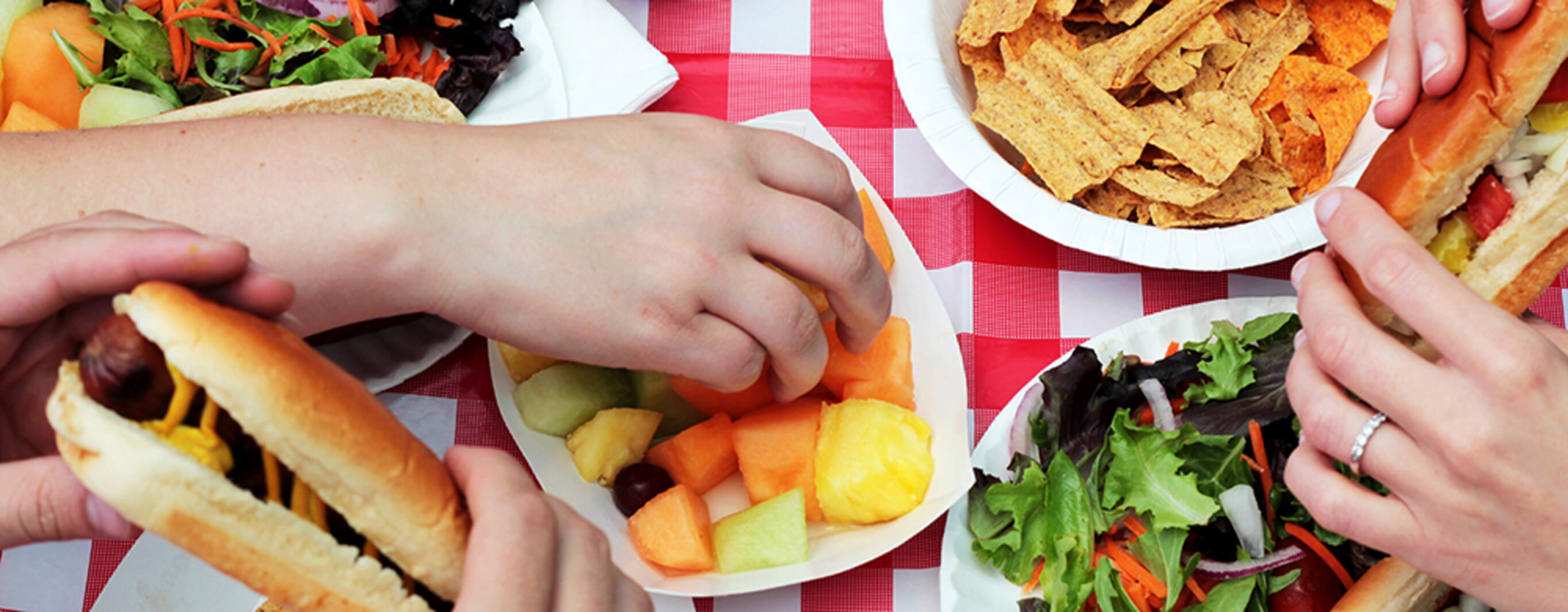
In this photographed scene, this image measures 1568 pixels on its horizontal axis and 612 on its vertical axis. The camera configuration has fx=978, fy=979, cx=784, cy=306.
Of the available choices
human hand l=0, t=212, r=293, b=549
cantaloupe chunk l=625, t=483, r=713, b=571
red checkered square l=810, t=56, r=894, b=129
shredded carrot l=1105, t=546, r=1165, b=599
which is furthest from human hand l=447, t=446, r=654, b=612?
red checkered square l=810, t=56, r=894, b=129

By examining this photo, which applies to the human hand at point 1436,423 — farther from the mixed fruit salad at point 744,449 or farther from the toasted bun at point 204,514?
the toasted bun at point 204,514

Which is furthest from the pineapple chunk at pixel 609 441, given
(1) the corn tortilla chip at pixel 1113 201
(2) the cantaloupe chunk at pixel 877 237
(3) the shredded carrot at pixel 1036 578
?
(1) the corn tortilla chip at pixel 1113 201

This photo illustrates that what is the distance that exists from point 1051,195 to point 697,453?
2.21 feet

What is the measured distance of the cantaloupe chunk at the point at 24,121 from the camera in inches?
59.3

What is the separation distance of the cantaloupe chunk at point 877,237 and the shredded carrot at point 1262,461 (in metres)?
0.58

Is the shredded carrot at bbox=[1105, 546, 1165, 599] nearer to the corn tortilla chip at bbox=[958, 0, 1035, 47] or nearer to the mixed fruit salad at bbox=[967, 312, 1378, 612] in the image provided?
the mixed fruit salad at bbox=[967, 312, 1378, 612]

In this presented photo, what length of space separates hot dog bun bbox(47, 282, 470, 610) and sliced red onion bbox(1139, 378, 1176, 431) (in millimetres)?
1051

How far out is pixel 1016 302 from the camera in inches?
65.6

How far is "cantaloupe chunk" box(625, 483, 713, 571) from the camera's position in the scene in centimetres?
132

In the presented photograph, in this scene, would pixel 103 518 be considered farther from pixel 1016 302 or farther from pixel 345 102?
pixel 1016 302

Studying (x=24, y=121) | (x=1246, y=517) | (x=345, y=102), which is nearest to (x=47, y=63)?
(x=24, y=121)

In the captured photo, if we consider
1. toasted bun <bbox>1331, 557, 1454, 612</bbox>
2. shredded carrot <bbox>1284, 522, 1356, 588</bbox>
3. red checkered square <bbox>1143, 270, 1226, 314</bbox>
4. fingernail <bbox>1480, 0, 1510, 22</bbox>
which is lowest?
shredded carrot <bbox>1284, 522, 1356, 588</bbox>

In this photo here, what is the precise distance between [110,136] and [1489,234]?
5.15 feet

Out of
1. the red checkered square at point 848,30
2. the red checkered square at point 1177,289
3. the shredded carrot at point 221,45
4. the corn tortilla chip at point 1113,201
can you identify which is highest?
the red checkered square at point 848,30
